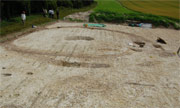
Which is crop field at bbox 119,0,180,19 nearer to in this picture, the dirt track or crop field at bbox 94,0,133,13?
crop field at bbox 94,0,133,13

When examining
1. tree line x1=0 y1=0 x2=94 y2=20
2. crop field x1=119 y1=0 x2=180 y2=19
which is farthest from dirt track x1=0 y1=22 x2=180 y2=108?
crop field x1=119 y1=0 x2=180 y2=19

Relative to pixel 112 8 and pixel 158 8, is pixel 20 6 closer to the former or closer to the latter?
pixel 112 8

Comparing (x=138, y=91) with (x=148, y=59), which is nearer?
(x=138, y=91)

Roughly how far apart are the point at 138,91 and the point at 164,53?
7.07m

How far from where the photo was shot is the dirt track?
705 cm

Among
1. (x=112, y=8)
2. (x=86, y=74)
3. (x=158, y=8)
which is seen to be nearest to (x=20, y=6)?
(x=112, y=8)

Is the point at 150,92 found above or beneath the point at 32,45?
beneath

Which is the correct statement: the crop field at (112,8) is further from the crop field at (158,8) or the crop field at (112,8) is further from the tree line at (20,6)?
the tree line at (20,6)

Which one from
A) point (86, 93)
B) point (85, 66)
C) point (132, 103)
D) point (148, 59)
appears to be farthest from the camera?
point (148, 59)

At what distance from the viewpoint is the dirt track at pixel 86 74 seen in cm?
705

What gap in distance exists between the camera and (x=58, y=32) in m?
17.2

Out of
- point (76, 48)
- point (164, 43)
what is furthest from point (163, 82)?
point (164, 43)

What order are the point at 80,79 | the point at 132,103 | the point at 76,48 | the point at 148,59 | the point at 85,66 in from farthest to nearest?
the point at 76,48, the point at 148,59, the point at 85,66, the point at 80,79, the point at 132,103

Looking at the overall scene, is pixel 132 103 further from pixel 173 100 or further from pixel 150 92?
pixel 173 100
